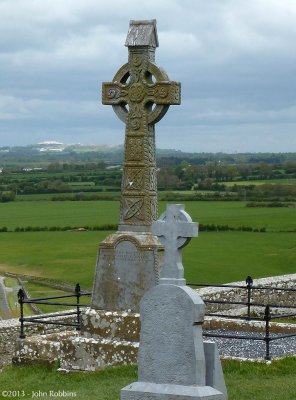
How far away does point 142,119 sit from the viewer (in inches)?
692

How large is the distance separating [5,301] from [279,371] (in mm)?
22686

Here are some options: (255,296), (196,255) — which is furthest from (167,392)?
(196,255)

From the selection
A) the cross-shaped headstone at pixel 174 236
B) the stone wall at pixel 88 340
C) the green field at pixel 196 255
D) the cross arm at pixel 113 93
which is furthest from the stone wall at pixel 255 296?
the green field at pixel 196 255

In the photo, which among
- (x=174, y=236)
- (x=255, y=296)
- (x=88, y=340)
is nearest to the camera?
(x=174, y=236)

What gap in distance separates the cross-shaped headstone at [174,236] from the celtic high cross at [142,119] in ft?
17.6

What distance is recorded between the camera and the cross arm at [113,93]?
1781cm

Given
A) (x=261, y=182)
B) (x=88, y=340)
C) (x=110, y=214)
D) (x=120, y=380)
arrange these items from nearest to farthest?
1. (x=120, y=380)
2. (x=88, y=340)
3. (x=110, y=214)
4. (x=261, y=182)

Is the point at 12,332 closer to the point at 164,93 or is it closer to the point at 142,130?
the point at 142,130

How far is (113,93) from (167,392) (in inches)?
284

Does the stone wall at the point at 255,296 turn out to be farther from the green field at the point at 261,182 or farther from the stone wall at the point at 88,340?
the green field at the point at 261,182

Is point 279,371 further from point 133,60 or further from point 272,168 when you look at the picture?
point 272,168

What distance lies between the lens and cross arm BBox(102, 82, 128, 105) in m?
17.8

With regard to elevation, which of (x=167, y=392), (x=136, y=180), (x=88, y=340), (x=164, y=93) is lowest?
(x=88, y=340)

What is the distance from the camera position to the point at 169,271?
39.2 ft
